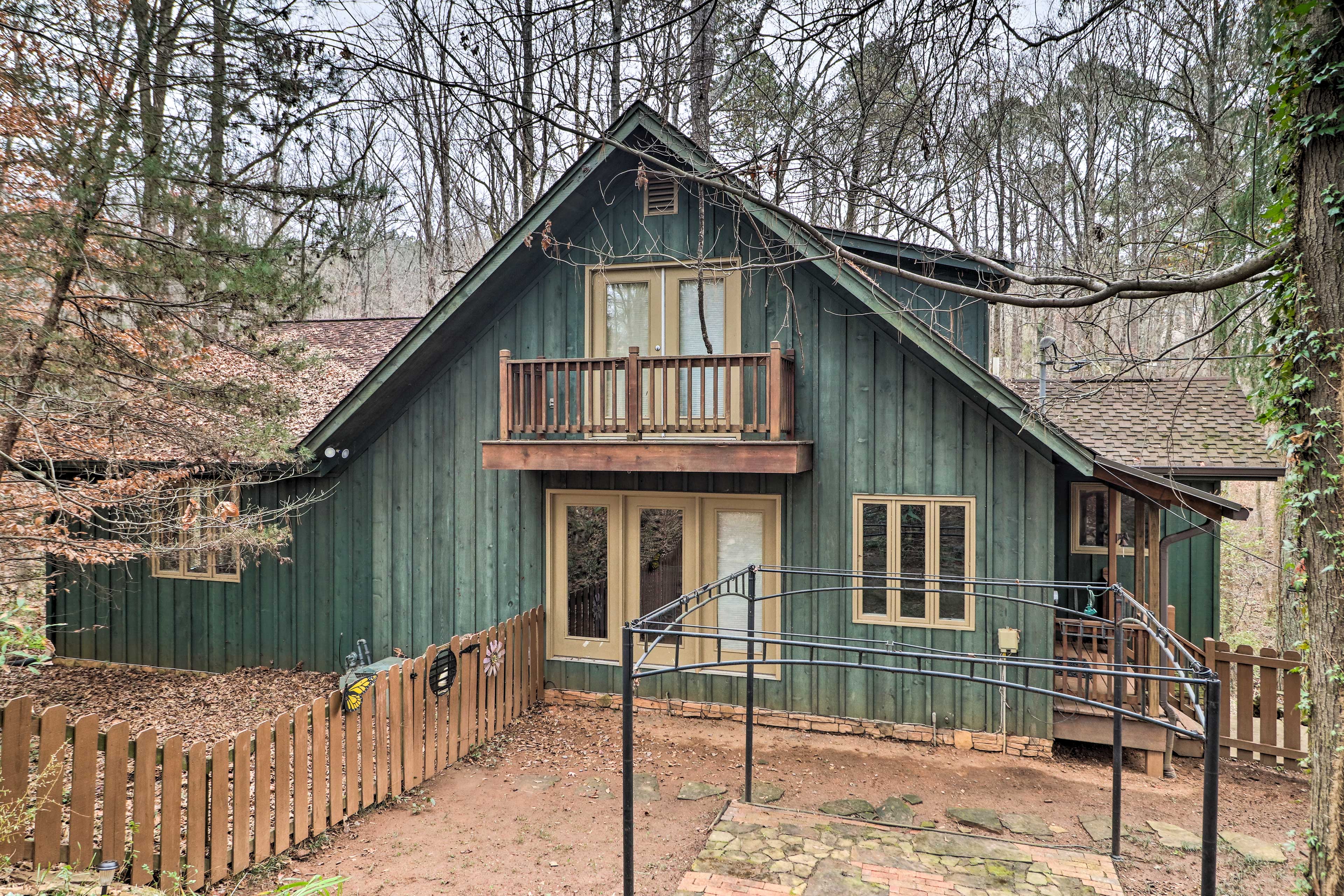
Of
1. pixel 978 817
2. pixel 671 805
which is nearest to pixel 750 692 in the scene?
pixel 671 805

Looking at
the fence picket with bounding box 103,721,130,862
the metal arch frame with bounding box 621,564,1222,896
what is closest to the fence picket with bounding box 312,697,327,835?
the fence picket with bounding box 103,721,130,862

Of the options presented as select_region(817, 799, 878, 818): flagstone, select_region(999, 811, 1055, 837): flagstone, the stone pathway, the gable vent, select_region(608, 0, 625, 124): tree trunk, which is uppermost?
select_region(608, 0, 625, 124): tree trunk

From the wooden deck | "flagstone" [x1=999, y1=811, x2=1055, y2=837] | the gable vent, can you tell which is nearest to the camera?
"flagstone" [x1=999, y1=811, x2=1055, y2=837]

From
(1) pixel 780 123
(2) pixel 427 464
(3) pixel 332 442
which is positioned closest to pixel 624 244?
(1) pixel 780 123

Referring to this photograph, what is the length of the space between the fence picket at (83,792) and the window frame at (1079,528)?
33.9ft

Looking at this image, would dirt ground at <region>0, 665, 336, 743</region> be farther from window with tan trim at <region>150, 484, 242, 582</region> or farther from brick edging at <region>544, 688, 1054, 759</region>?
brick edging at <region>544, 688, 1054, 759</region>

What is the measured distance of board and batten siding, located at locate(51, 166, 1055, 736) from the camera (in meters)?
7.59

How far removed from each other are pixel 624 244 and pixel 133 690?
8298mm

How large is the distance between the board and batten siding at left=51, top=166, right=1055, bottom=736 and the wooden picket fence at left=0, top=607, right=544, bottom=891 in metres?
2.75

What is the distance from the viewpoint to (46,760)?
4551mm

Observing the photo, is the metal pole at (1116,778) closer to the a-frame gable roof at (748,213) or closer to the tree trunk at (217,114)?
the a-frame gable roof at (748,213)

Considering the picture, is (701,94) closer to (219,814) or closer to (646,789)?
(646,789)

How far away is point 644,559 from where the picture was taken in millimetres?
8703

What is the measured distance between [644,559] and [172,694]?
6081 mm
